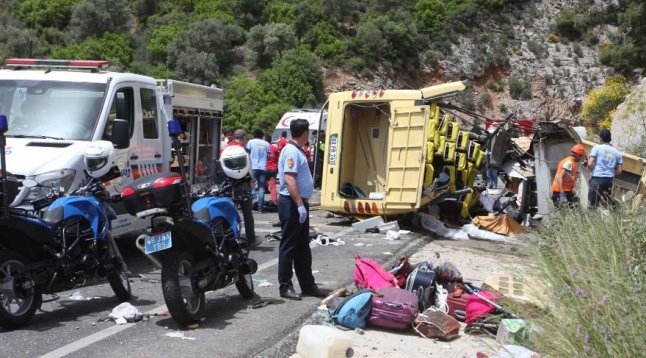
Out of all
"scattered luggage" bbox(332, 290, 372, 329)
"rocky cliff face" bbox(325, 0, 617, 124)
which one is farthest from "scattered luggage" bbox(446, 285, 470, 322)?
"rocky cliff face" bbox(325, 0, 617, 124)

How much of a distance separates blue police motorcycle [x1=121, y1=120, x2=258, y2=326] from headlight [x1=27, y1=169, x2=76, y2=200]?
5.50 feet

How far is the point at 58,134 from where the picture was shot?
8508 mm

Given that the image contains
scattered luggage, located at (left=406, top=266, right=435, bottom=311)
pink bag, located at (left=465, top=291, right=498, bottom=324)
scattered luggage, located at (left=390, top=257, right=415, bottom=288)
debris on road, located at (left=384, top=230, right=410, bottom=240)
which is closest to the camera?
pink bag, located at (left=465, top=291, right=498, bottom=324)

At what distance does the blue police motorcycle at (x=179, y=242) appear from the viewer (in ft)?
19.5

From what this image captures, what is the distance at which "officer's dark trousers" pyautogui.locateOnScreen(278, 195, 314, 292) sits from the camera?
711cm

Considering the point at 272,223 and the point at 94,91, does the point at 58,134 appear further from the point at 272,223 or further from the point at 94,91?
the point at 272,223

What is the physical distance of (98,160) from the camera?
7.25 m

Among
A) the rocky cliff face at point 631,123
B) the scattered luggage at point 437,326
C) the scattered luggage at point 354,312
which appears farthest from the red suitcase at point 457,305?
the rocky cliff face at point 631,123

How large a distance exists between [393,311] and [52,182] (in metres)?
3.95

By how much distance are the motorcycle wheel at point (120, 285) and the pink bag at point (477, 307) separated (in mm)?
3311

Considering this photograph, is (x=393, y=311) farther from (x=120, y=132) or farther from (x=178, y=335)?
(x=120, y=132)

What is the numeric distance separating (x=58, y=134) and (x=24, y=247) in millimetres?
2704

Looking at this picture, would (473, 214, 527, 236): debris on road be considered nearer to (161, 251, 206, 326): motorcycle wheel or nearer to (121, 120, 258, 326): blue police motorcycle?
(121, 120, 258, 326): blue police motorcycle

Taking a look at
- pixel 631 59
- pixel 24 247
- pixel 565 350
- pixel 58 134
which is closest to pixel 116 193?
pixel 58 134
